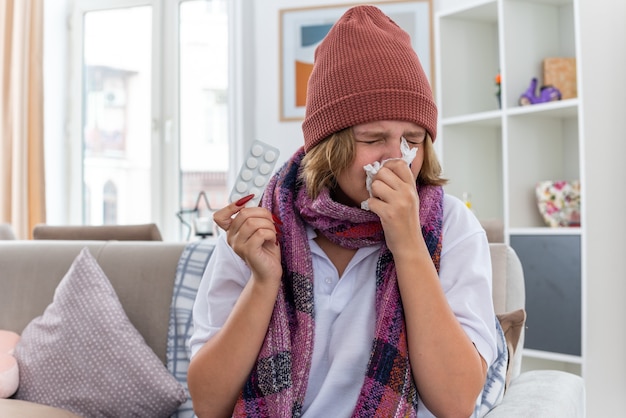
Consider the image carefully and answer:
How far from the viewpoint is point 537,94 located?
10.1 ft

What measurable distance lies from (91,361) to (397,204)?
1115mm

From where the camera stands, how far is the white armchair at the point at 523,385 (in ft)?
4.15

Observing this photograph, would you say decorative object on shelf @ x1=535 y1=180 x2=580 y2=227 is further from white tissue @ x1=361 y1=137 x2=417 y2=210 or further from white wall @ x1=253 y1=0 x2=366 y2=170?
white tissue @ x1=361 y1=137 x2=417 y2=210

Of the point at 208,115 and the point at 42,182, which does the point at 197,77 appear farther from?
the point at 42,182

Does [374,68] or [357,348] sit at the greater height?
[374,68]

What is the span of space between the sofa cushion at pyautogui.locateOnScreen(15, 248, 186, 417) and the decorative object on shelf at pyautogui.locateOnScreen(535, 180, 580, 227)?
5.59 ft

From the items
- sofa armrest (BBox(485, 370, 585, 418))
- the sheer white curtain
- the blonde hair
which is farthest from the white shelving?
the sheer white curtain

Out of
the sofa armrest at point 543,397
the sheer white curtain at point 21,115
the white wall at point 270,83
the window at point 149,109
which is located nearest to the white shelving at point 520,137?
the white wall at point 270,83

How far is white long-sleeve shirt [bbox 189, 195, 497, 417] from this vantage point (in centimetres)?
112

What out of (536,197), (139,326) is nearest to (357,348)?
(139,326)

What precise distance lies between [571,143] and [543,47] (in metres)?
0.42

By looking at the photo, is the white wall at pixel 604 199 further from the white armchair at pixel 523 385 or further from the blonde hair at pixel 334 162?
the blonde hair at pixel 334 162

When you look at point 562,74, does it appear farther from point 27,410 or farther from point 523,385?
point 27,410

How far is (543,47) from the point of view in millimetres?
3158
